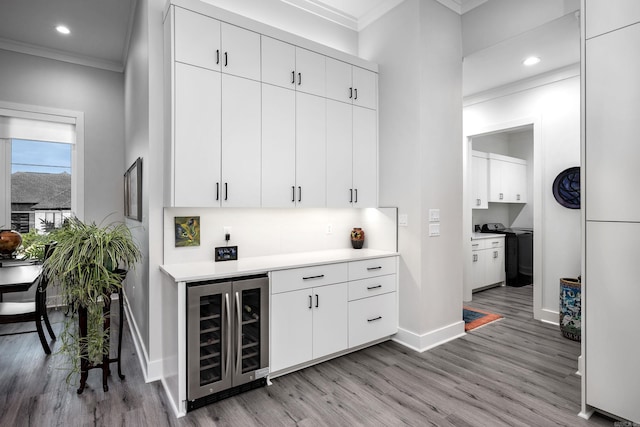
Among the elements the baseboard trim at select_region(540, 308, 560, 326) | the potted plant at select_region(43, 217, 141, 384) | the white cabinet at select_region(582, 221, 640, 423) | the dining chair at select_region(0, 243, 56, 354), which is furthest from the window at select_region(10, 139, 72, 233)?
the baseboard trim at select_region(540, 308, 560, 326)

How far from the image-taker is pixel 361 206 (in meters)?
3.40

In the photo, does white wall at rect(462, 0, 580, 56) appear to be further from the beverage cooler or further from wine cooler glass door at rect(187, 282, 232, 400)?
wine cooler glass door at rect(187, 282, 232, 400)

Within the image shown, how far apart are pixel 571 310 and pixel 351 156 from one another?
2662 mm

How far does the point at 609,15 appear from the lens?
79.4 inches

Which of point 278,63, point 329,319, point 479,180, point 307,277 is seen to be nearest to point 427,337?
point 329,319

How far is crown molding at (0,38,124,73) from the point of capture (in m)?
4.14

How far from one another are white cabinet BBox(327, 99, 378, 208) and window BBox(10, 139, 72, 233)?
366 centimetres

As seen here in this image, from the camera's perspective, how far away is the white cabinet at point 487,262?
516cm

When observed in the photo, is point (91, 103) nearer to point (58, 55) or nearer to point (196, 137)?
point (58, 55)

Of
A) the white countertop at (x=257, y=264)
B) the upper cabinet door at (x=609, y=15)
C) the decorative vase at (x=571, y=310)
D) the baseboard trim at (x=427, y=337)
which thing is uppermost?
the upper cabinet door at (x=609, y=15)

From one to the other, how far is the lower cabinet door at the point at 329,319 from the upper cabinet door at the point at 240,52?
1796 millimetres

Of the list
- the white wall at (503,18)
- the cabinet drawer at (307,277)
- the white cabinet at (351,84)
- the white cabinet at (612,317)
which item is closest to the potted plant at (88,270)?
the cabinet drawer at (307,277)

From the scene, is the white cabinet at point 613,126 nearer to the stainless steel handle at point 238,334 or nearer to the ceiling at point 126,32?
the ceiling at point 126,32

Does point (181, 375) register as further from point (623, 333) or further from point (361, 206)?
point (623, 333)
